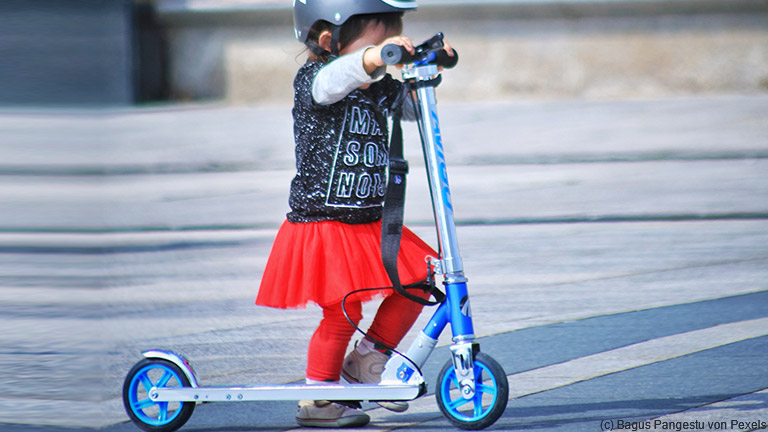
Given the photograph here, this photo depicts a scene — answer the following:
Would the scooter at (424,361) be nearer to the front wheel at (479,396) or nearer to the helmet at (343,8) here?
the front wheel at (479,396)

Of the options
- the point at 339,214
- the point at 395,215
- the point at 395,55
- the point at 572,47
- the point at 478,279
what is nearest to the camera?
the point at 395,55

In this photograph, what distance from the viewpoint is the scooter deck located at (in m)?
3.74

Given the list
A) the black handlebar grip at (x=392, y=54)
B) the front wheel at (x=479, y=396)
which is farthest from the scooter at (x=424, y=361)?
the black handlebar grip at (x=392, y=54)

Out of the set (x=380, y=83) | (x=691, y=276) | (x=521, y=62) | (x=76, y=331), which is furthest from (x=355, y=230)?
(x=521, y=62)

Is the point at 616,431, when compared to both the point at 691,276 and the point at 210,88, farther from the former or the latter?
the point at 210,88

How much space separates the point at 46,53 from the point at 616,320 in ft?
10.4

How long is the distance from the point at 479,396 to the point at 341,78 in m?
1.19

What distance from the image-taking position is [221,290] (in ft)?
21.9

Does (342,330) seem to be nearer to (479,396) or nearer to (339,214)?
(339,214)

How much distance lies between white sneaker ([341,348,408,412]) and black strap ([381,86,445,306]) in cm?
33

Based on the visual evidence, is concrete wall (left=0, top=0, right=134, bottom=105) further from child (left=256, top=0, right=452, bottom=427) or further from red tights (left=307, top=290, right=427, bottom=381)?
red tights (left=307, top=290, right=427, bottom=381)

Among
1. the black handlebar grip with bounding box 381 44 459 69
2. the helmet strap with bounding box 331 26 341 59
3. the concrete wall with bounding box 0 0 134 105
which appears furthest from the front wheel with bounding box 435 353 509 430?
the concrete wall with bounding box 0 0 134 105

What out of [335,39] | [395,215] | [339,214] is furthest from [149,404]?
[335,39]

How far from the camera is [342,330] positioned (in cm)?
396
